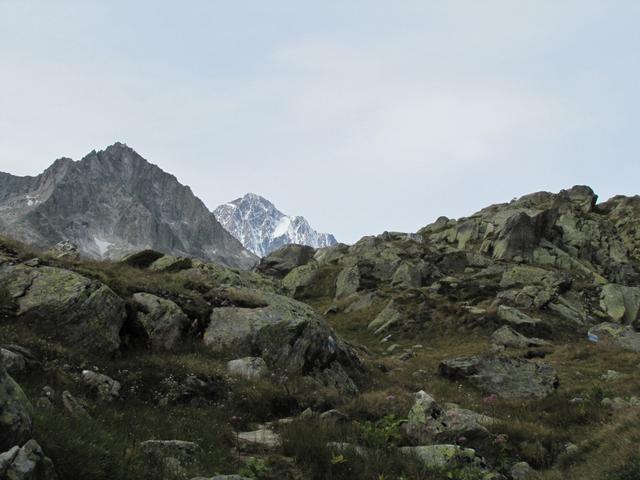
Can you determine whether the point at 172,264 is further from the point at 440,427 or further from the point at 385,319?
the point at 440,427

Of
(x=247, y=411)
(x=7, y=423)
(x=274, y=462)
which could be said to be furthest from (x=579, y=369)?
(x=7, y=423)

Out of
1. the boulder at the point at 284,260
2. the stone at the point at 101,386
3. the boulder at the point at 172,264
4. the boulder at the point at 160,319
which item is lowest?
the stone at the point at 101,386

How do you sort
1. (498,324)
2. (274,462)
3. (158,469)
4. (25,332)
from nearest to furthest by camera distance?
(158,469) < (274,462) < (25,332) < (498,324)

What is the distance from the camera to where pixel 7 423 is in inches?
240

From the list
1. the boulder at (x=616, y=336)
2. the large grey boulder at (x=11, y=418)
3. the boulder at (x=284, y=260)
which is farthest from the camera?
the boulder at (x=284, y=260)

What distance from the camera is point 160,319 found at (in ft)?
59.2

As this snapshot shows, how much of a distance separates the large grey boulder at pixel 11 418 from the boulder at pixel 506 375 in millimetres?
16714

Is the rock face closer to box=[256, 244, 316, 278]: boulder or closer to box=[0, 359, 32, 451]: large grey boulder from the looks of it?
box=[0, 359, 32, 451]: large grey boulder

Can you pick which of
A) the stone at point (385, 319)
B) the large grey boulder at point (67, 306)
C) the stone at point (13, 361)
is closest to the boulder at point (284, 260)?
the stone at point (385, 319)

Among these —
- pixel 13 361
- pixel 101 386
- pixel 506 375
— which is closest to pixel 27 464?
pixel 13 361

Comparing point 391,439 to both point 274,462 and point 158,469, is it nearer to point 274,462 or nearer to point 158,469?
point 274,462

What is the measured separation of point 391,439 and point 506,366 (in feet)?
36.2

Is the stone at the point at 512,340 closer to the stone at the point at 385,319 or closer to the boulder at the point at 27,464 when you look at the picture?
the stone at the point at 385,319

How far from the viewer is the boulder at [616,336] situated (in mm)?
30078
